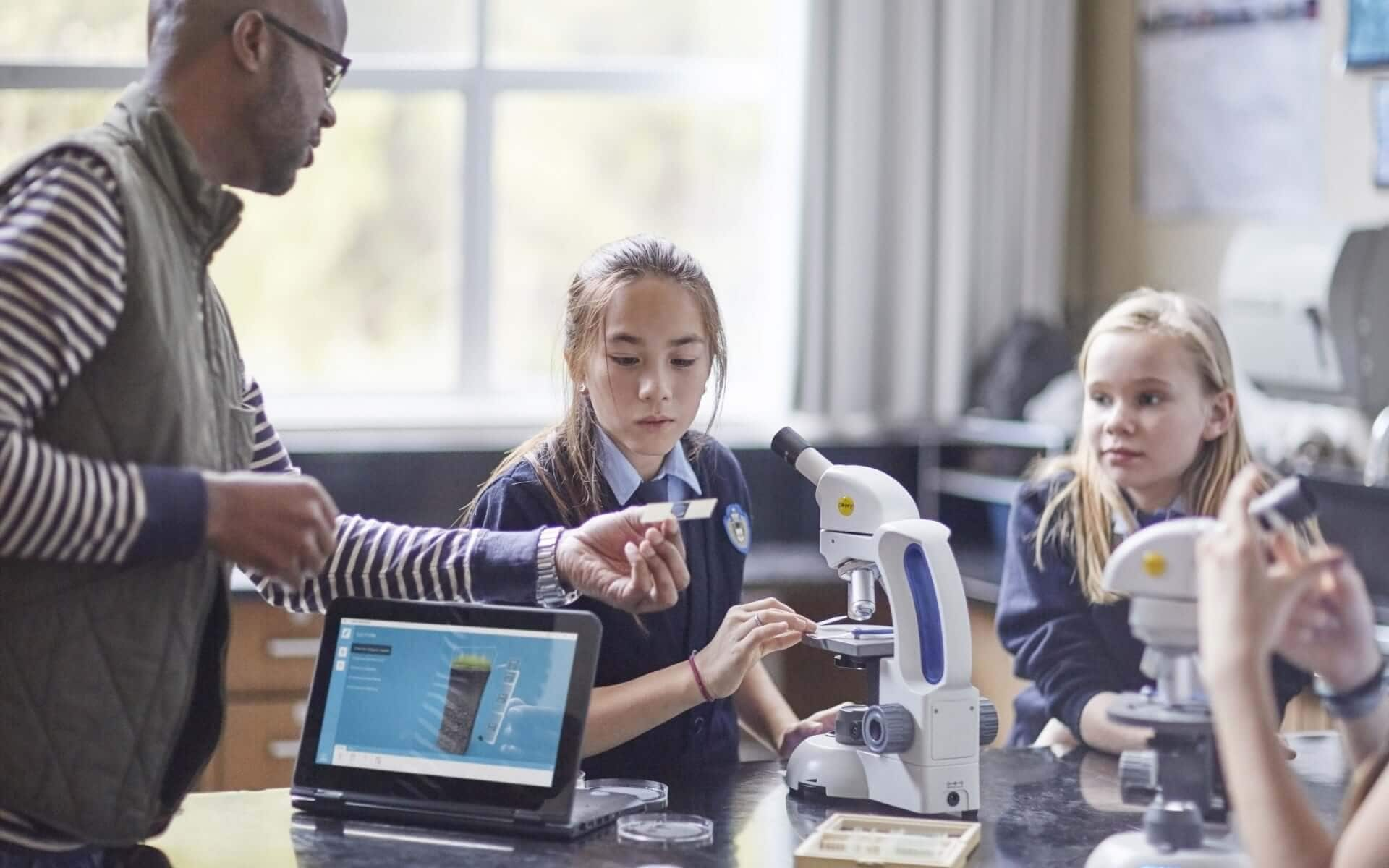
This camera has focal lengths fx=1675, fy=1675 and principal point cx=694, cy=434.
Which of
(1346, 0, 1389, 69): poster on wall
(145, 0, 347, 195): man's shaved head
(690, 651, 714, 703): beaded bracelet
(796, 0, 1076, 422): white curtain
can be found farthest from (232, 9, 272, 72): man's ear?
(796, 0, 1076, 422): white curtain

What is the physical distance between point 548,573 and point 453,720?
183mm

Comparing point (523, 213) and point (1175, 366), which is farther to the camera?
point (523, 213)

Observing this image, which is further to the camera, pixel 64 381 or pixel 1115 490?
pixel 1115 490

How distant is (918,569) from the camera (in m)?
1.71

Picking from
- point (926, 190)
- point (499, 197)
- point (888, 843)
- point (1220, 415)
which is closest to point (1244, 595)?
point (888, 843)

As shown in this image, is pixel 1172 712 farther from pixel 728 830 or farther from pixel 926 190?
pixel 926 190

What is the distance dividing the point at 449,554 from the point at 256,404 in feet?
0.81

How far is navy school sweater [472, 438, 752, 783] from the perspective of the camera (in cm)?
191

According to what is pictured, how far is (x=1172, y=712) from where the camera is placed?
4.38 ft

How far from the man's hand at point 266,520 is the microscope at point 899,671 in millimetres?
621

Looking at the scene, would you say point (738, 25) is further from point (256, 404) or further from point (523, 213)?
point (256, 404)

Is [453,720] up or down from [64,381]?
down

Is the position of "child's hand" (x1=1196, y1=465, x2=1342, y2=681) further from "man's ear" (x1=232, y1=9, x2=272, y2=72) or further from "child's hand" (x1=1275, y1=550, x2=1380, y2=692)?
"man's ear" (x1=232, y1=9, x2=272, y2=72)

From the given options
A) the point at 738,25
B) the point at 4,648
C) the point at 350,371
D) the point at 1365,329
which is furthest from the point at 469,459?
the point at 4,648
